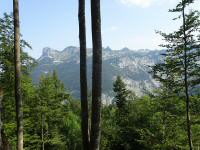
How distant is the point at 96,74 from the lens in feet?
29.1

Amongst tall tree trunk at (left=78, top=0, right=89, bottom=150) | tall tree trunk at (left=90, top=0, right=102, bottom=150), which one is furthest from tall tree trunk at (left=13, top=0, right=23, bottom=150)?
tall tree trunk at (left=90, top=0, right=102, bottom=150)

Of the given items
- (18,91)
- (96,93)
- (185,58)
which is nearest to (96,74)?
(96,93)

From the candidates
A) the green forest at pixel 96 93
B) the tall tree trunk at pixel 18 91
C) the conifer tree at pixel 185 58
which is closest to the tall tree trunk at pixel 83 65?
the green forest at pixel 96 93

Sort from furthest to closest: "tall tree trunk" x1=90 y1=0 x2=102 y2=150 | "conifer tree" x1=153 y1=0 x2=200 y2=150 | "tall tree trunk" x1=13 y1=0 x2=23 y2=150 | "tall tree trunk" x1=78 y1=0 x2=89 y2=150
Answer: "conifer tree" x1=153 y1=0 x2=200 y2=150 < "tall tree trunk" x1=13 y1=0 x2=23 y2=150 < "tall tree trunk" x1=78 y1=0 x2=89 y2=150 < "tall tree trunk" x1=90 y1=0 x2=102 y2=150

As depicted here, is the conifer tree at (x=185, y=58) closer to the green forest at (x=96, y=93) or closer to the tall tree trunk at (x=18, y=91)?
the green forest at (x=96, y=93)

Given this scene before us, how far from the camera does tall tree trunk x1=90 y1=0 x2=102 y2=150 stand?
871cm

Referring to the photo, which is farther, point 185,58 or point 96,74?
point 185,58

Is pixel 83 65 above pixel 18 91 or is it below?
above

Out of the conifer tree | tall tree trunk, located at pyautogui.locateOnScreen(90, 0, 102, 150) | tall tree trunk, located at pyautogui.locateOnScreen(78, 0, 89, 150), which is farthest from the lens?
the conifer tree

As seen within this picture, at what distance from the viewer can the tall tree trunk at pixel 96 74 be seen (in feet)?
28.6

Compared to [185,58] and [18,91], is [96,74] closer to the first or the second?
[18,91]

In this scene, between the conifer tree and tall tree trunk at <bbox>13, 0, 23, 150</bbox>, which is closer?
tall tree trunk at <bbox>13, 0, 23, 150</bbox>

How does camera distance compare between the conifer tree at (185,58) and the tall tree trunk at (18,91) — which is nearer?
the tall tree trunk at (18,91)

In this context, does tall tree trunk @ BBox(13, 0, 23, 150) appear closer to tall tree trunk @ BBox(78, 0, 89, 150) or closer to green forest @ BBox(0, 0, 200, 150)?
green forest @ BBox(0, 0, 200, 150)
